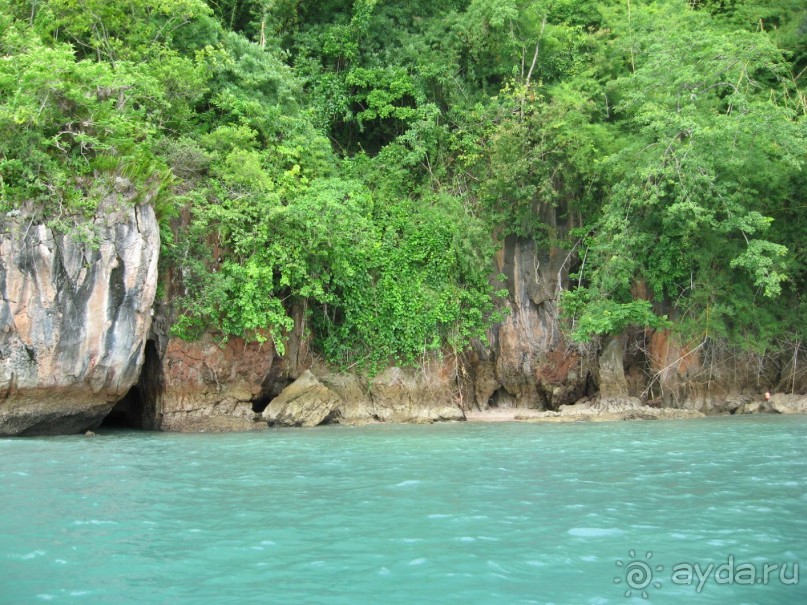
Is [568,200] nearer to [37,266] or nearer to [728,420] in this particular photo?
[728,420]

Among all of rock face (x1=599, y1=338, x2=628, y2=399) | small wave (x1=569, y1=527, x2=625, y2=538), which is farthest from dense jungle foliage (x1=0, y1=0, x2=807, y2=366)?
small wave (x1=569, y1=527, x2=625, y2=538)

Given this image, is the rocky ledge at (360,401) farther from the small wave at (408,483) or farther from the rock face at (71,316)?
the small wave at (408,483)

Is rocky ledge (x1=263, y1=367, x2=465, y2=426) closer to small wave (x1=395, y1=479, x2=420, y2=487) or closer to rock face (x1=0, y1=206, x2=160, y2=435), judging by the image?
rock face (x1=0, y1=206, x2=160, y2=435)

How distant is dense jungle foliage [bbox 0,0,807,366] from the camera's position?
1488cm

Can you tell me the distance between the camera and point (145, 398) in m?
15.9

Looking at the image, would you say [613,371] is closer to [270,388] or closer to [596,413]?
[596,413]

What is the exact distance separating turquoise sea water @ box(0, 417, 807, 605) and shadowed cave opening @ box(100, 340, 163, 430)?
4304 millimetres

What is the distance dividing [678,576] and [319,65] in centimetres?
1892

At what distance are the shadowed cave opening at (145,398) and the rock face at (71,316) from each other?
3.90 ft

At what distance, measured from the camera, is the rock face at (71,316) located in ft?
42.0

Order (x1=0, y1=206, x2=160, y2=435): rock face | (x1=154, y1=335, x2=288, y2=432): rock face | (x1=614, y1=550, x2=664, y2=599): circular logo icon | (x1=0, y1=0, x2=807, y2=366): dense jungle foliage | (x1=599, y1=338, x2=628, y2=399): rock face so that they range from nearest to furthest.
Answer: (x1=614, y1=550, x2=664, y2=599): circular logo icon < (x1=0, y1=206, x2=160, y2=435): rock face < (x1=0, y1=0, x2=807, y2=366): dense jungle foliage < (x1=154, y1=335, x2=288, y2=432): rock face < (x1=599, y1=338, x2=628, y2=399): rock face

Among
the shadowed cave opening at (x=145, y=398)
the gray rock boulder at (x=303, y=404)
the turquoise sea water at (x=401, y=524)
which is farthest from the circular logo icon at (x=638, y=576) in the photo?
the shadowed cave opening at (x=145, y=398)

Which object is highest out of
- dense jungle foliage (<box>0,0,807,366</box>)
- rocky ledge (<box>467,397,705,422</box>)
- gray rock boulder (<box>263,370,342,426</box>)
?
dense jungle foliage (<box>0,0,807,366</box>)

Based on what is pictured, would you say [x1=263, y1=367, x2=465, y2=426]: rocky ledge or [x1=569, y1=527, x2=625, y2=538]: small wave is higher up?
[x1=263, y1=367, x2=465, y2=426]: rocky ledge
